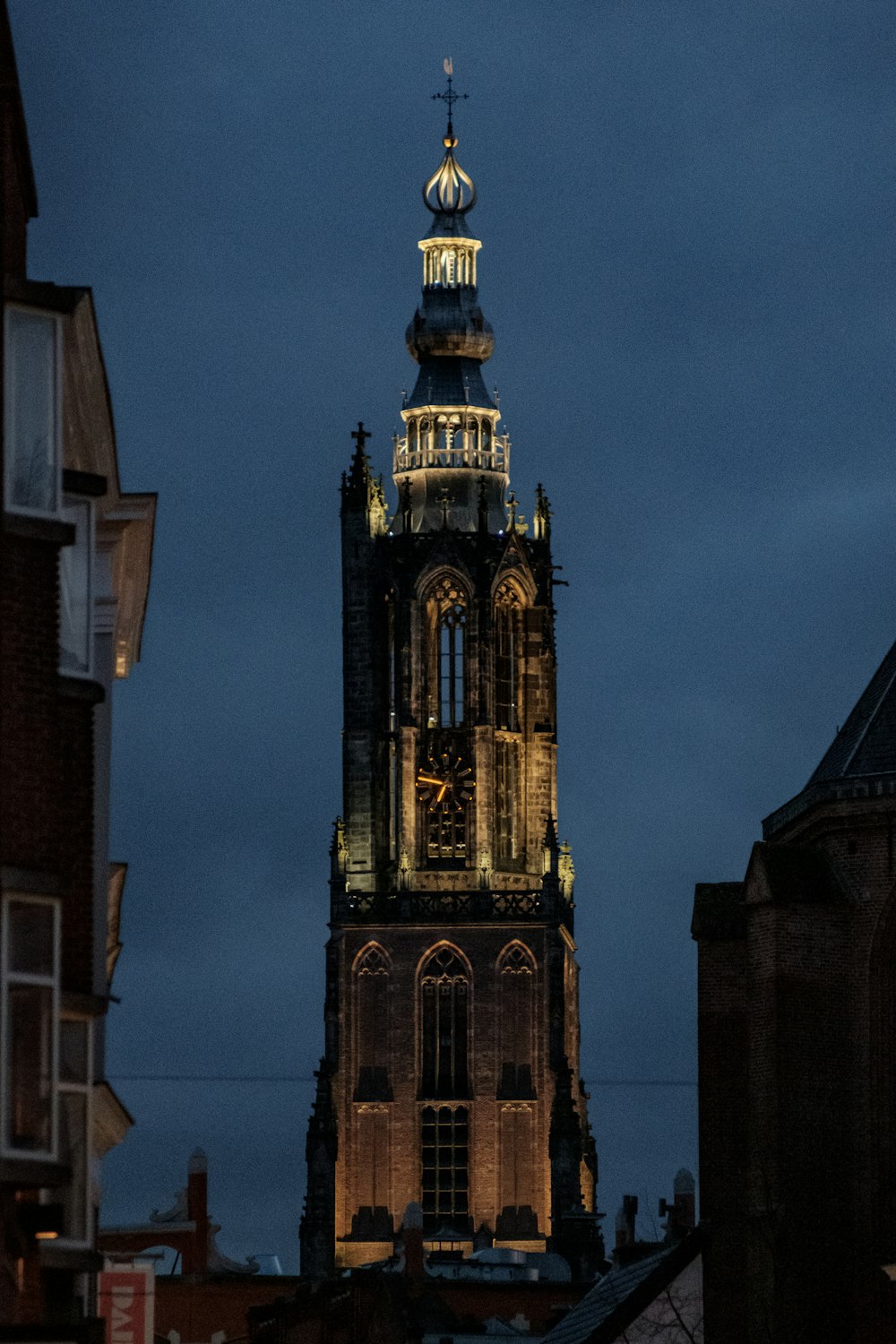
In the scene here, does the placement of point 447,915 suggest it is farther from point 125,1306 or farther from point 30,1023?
point 30,1023

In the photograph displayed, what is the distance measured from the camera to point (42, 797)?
77.5 feet

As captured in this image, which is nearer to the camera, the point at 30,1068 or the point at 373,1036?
the point at 30,1068

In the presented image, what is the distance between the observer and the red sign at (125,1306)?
38719 mm

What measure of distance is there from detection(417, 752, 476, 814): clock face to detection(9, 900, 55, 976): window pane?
346 feet

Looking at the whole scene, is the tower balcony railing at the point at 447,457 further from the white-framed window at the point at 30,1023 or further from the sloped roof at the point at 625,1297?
the white-framed window at the point at 30,1023

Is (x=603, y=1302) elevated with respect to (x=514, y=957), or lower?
lower

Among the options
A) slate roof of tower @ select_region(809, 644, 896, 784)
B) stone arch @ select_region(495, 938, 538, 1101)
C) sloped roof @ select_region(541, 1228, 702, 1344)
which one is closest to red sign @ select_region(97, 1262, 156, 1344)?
sloped roof @ select_region(541, 1228, 702, 1344)

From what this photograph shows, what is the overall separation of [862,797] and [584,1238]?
80251 millimetres

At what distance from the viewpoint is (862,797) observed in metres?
42.9

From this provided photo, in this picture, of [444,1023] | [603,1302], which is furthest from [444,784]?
[603,1302]

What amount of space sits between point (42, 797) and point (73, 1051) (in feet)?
8.57

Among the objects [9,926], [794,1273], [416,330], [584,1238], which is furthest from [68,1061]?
[416,330]

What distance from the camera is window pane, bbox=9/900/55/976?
23.0m

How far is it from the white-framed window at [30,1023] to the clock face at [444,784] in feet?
346
